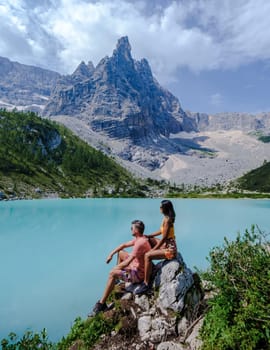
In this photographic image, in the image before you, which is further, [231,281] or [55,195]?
[55,195]

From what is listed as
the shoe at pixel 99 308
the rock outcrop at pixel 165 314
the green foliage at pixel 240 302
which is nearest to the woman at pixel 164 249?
the rock outcrop at pixel 165 314

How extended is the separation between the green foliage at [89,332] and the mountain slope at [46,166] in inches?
3152

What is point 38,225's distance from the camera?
34.9m

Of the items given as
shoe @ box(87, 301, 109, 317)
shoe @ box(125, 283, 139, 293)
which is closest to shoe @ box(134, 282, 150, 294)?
shoe @ box(125, 283, 139, 293)

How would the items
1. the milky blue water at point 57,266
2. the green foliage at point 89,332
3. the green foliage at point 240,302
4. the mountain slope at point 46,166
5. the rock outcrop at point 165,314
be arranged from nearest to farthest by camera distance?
the green foliage at point 240,302 < the rock outcrop at point 165,314 < the green foliage at point 89,332 < the milky blue water at point 57,266 < the mountain slope at point 46,166

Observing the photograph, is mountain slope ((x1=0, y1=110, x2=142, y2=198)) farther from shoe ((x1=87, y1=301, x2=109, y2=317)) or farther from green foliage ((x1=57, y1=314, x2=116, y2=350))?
green foliage ((x1=57, y1=314, x2=116, y2=350))

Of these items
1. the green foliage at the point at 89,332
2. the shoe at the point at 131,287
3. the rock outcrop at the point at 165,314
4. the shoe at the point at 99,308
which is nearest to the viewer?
the rock outcrop at the point at 165,314

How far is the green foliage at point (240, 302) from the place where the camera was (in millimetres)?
5309

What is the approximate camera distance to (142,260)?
8.53 metres

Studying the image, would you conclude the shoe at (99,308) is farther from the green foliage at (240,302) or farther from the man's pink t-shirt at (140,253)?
the green foliage at (240,302)

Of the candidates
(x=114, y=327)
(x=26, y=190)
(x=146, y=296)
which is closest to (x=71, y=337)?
(x=114, y=327)

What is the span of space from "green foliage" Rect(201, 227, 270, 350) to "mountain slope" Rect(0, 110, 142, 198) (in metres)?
82.8

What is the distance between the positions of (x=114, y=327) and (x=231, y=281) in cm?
335

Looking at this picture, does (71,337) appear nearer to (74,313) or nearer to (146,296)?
(146,296)
